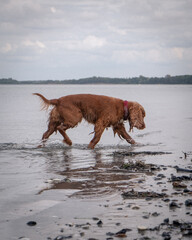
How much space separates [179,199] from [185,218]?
0.74 m

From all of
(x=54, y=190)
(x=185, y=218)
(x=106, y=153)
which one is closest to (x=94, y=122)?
(x=106, y=153)

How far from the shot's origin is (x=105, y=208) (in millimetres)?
4949

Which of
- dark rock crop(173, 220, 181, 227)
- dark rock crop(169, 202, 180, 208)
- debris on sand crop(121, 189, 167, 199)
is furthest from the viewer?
debris on sand crop(121, 189, 167, 199)

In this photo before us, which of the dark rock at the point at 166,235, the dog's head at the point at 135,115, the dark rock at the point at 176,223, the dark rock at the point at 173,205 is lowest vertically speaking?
the dark rock at the point at 166,235

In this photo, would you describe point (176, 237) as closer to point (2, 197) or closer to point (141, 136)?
point (2, 197)

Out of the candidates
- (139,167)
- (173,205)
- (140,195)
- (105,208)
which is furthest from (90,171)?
(173,205)

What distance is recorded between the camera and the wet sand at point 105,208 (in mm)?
4188

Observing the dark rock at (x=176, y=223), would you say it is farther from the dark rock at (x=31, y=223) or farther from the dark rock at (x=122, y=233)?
the dark rock at (x=31, y=223)

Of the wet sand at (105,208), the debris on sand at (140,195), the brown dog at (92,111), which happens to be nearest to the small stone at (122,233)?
the wet sand at (105,208)

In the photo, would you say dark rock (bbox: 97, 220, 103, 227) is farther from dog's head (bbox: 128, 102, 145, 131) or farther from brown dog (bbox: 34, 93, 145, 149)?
dog's head (bbox: 128, 102, 145, 131)

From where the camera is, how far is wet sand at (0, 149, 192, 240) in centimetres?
419

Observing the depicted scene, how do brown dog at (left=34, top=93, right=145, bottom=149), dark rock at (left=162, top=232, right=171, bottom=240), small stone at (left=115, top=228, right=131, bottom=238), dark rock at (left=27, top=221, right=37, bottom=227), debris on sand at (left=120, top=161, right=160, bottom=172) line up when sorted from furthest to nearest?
brown dog at (left=34, top=93, right=145, bottom=149), debris on sand at (left=120, top=161, right=160, bottom=172), dark rock at (left=27, top=221, right=37, bottom=227), small stone at (left=115, top=228, right=131, bottom=238), dark rock at (left=162, top=232, right=171, bottom=240)

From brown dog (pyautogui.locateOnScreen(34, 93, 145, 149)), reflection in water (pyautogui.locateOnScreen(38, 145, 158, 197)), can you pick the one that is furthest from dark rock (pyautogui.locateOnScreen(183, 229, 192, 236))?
brown dog (pyautogui.locateOnScreen(34, 93, 145, 149))

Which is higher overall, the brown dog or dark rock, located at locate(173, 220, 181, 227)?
the brown dog
